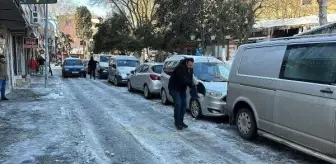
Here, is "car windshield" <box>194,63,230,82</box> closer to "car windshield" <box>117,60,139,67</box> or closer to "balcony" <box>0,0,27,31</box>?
"balcony" <box>0,0,27,31</box>

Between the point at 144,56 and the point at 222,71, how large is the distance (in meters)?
32.1

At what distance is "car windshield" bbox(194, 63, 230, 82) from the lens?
1067 cm

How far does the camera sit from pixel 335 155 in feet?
17.1

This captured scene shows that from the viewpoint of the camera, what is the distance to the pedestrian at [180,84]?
852cm

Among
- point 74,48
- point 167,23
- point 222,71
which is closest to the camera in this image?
point 222,71

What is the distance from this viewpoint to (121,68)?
21234mm

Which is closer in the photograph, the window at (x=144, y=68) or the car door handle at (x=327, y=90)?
the car door handle at (x=327, y=90)

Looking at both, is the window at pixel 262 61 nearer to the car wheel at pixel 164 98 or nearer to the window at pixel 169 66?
the window at pixel 169 66

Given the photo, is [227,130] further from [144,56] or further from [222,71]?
[144,56]

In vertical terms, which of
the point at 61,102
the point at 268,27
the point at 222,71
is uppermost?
the point at 268,27

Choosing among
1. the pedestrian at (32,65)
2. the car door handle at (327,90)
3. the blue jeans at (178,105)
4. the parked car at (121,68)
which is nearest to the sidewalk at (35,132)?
the blue jeans at (178,105)

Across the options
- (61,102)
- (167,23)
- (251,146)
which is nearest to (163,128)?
(251,146)

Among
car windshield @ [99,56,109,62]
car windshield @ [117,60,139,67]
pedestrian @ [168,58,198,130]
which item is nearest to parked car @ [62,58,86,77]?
car windshield @ [99,56,109,62]

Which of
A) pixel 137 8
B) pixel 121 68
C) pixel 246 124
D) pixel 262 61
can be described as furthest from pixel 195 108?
pixel 137 8
